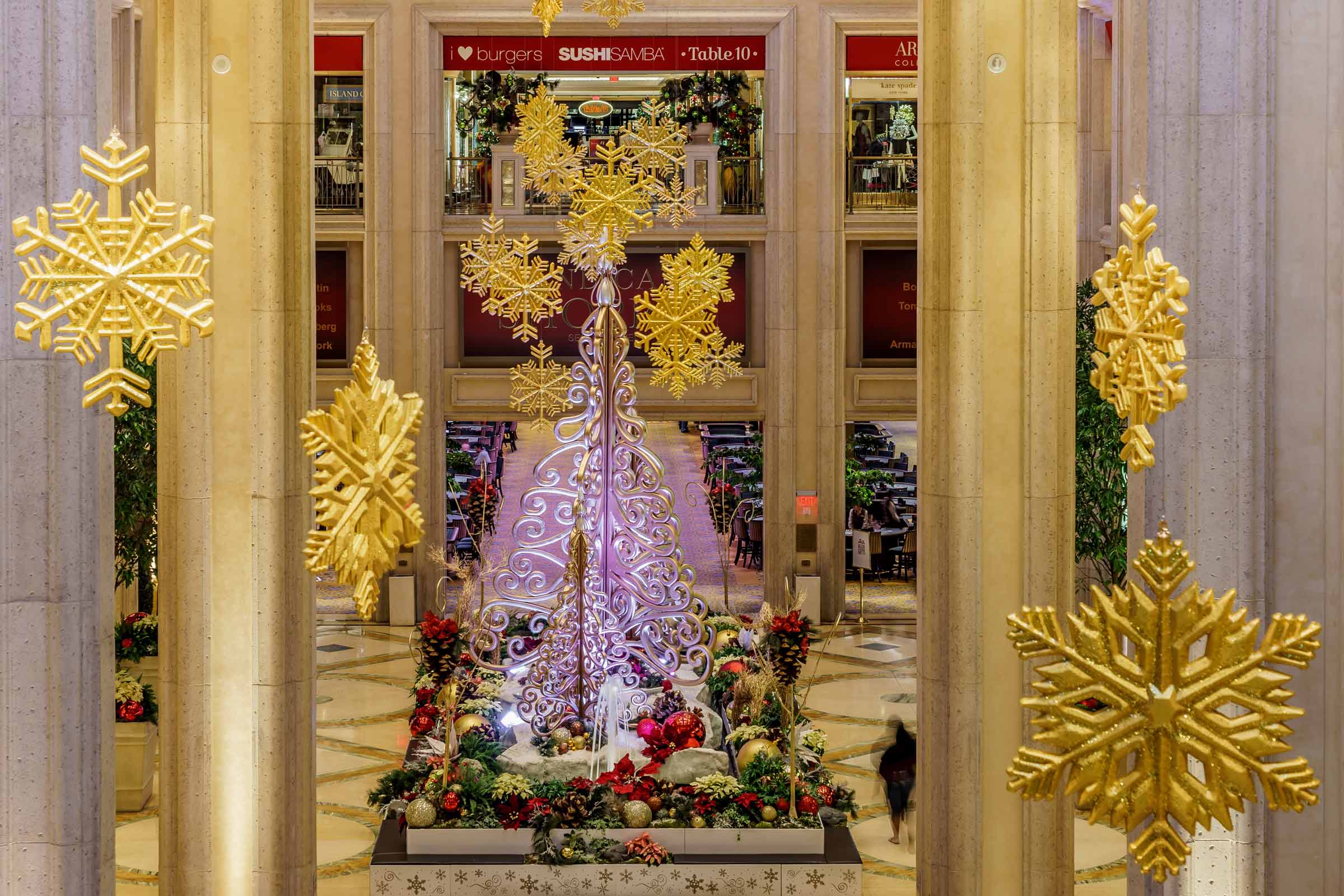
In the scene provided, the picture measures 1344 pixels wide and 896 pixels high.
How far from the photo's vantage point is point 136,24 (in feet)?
52.8

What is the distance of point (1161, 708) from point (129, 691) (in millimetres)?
9015

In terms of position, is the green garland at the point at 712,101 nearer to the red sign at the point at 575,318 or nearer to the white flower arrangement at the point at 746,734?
the red sign at the point at 575,318

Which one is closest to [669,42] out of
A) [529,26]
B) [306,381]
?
[529,26]

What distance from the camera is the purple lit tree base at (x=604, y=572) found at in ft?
31.8

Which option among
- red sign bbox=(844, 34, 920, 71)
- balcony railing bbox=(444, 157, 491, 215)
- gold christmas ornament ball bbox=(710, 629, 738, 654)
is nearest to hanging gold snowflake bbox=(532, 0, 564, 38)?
gold christmas ornament ball bbox=(710, 629, 738, 654)

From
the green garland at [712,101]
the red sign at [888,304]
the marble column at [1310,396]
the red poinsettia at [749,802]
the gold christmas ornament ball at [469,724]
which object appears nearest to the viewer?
the marble column at [1310,396]

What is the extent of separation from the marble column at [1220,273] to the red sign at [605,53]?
37.6 ft

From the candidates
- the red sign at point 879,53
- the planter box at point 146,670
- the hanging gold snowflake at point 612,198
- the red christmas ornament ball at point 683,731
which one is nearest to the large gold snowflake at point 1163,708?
the red christmas ornament ball at point 683,731

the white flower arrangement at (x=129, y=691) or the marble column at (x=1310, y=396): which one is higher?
the marble column at (x=1310, y=396)

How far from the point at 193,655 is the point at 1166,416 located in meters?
→ 4.53

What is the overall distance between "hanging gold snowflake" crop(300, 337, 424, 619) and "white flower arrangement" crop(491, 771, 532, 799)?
5.55m

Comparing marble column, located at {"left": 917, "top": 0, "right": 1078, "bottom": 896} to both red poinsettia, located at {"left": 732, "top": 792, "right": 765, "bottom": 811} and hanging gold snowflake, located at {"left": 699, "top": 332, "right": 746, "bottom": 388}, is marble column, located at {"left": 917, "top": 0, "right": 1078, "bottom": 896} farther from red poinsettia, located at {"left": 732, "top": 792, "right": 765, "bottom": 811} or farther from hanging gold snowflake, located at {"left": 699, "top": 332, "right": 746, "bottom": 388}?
hanging gold snowflake, located at {"left": 699, "top": 332, "right": 746, "bottom": 388}

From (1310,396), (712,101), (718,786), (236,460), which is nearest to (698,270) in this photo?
(718,786)

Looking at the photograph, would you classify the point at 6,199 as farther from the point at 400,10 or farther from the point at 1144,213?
the point at 400,10
